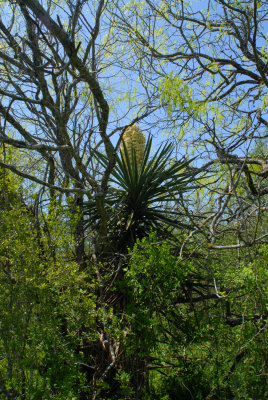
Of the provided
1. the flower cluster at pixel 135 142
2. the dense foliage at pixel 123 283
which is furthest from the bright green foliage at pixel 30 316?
the flower cluster at pixel 135 142

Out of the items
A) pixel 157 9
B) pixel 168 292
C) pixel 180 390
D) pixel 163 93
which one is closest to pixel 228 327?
pixel 168 292

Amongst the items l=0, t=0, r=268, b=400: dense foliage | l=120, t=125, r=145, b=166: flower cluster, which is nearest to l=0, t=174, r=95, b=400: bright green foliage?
l=0, t=0, r=268, b=400: dense foliage

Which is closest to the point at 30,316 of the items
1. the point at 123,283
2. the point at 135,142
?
the point at 123,283

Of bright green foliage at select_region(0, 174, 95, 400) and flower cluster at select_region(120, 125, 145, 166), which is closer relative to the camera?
bright green foliage at select_region(0, 174, 95, 400)

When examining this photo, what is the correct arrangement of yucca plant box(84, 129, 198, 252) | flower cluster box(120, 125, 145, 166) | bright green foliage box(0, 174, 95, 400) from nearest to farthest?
1. bright green foliage box(0, 174, 95, 400)
2. yucca plant box(84, 129, 198, 252)
3. flower cluster box(120, 125, 145, 166)

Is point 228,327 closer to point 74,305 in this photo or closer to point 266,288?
point 266,288

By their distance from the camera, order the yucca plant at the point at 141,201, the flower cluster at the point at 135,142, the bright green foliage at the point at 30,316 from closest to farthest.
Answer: the bright green foliage at the point at 30,316, the yucca plant at the point at 141,201, the flower cluster at the point at 135,142

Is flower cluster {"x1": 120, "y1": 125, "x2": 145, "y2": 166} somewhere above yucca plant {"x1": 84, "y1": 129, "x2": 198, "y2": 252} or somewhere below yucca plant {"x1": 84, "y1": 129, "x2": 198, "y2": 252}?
above

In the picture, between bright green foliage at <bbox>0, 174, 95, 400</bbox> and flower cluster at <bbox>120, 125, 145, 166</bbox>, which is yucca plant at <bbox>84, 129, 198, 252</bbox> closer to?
flower cluster at <bbox>120, 125, 145, 166</bbox>

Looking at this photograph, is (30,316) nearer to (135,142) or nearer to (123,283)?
(123,283)

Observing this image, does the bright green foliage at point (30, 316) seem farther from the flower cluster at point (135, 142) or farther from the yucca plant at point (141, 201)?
the flower cluster at point (135, 142)

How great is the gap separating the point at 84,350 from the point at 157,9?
4.84m

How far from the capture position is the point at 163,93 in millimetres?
4176

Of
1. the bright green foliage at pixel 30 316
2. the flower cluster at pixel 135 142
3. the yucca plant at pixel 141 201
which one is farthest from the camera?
the flower cluster at pixel 135 142
